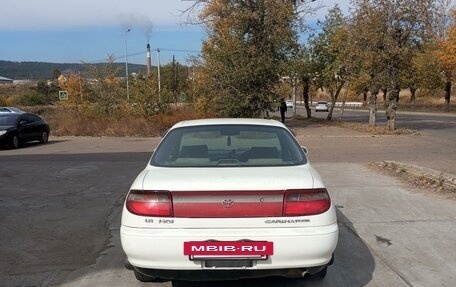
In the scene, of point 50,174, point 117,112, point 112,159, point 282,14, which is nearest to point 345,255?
point 50,174

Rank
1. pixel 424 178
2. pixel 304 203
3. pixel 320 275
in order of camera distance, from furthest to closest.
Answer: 1. pixel 424 178
2. pixel 320 275
3. pixel 304 203

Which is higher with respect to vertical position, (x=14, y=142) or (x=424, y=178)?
(x=424, y=178)

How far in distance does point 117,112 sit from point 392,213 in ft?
75.7

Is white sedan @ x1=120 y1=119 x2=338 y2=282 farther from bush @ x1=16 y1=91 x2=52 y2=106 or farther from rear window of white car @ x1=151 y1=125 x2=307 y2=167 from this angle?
bush @ x1=16 y1=91 x2=52 y2=106

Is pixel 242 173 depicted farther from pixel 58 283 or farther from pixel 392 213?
pixel 392 213

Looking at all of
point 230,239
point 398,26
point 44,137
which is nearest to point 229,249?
point 230,239

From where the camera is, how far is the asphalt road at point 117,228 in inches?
196

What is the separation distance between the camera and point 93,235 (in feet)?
21.7

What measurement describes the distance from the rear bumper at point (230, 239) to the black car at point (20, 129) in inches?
689

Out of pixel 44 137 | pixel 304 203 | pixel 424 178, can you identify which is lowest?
pixel 44 137

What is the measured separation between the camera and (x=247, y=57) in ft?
84.4

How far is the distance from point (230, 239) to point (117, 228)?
3424mm

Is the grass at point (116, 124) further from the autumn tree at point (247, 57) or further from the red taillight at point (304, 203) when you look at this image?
the red taillight at point (304, 203)

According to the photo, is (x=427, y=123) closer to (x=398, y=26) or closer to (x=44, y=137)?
(x=398, y=26)
